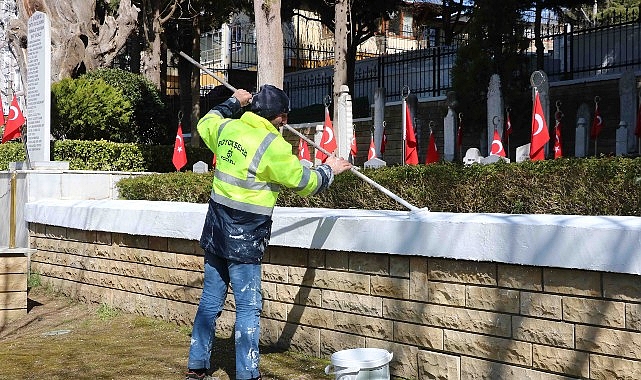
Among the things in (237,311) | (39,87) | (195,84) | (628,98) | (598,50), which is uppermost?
(598,50)

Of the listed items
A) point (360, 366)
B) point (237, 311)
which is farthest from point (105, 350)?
point (360, 366)

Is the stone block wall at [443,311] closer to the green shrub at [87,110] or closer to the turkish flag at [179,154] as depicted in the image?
the turkish flag at [179,154]

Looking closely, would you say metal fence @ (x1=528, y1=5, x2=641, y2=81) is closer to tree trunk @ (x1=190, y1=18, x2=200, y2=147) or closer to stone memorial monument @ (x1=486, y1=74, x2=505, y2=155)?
stone memorial monument @ (x1=486, y1=74, x2=505, y2=155)

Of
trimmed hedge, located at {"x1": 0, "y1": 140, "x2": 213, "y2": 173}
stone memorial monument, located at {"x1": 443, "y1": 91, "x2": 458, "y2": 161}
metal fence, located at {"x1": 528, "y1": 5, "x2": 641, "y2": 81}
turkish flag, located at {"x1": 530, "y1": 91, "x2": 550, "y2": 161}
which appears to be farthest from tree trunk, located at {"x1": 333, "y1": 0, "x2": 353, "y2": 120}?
turkish flag, located at {"x1": 530, "y1": 91, "x2": 550, "y2": 161}

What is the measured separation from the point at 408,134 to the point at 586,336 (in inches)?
405

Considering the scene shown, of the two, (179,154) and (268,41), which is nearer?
(268,41)

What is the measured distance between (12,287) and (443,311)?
5083mm

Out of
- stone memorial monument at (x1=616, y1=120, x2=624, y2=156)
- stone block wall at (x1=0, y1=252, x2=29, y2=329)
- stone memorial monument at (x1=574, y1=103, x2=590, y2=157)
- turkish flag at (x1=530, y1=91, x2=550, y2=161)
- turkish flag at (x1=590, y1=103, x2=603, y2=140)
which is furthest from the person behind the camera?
turkish flag at (x1=590, y1=103, x2=603, y2=140)

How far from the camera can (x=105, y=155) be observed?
13.4 metres

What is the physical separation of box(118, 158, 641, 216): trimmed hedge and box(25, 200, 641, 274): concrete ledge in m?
0.78

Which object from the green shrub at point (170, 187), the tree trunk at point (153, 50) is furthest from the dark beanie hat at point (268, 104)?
the tree trunk at point (153, 50)

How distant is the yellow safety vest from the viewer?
5.05 m

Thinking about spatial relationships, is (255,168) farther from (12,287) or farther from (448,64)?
(448,64)

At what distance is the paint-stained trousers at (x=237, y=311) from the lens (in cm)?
521
